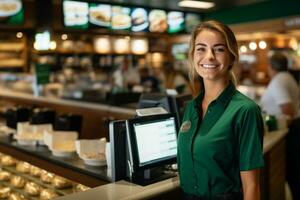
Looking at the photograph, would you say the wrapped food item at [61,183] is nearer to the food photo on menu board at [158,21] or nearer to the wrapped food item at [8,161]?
the wrapped food item at [8,161]

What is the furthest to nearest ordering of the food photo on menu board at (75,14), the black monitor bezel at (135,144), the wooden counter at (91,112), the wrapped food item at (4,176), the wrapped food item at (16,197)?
the food photo on menu board at (75,14) → the wooden counter at (91,112) → the wrapped food item at (4,176) → the wrapped food item at (16,197) → the black monitor bezel at (135,144)

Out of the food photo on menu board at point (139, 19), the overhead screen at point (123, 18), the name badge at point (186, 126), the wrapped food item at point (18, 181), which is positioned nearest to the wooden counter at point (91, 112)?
the overhead screen at point (123, 18)

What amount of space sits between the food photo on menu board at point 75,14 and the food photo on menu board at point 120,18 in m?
0.49

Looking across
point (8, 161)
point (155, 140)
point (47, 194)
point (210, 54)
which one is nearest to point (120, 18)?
point (8, 161)

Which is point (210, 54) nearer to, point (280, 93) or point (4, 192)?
point (4, 192)

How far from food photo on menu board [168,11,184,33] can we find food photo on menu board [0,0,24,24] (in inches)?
98.7

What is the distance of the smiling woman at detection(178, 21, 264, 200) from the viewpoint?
165cm

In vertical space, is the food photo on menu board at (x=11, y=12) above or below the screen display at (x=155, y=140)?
above

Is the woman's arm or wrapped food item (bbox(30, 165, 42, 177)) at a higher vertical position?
the woman's arm

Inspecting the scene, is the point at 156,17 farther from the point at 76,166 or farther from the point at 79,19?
the point at 76,166

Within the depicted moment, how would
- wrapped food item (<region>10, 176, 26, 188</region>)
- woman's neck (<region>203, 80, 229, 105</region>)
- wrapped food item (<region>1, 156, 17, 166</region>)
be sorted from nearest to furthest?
1. woman's neck (<region>203, 80, 229, 105</region>)
2. wrapped food item (<region>10, 176, 26, 188</region>)
3. wrapped food item (<region>1, 156, 17, 166</region>)

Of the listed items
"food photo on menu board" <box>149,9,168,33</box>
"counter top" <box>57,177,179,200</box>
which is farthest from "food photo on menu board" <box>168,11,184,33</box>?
"counter top" <box>57,177,179,200</box>

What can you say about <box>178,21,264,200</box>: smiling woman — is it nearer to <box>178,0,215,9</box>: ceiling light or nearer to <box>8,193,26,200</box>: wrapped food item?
<box>8,193,26,200</box>: wrapped food item

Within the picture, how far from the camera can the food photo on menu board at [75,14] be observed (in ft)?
18.1
